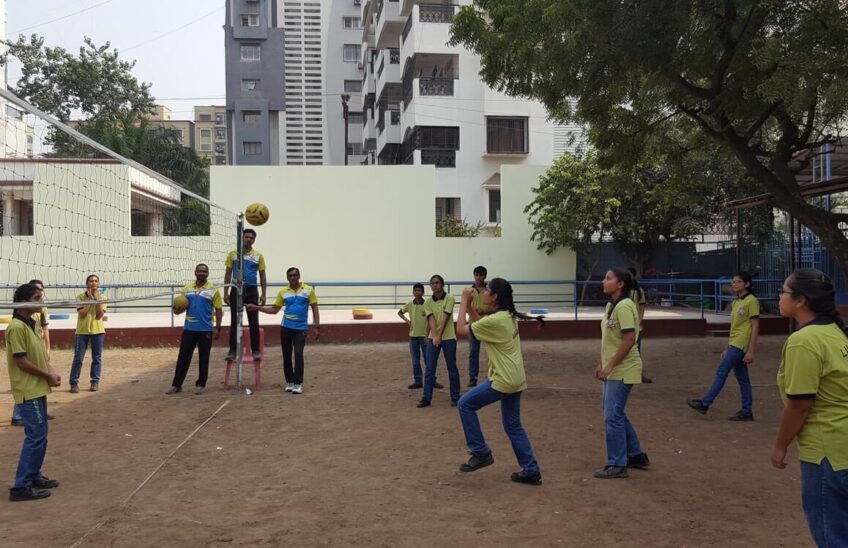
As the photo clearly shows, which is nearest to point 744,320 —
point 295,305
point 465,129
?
point 295,305

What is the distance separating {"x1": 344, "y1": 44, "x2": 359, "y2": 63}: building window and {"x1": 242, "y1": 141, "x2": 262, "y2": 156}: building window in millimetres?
9631

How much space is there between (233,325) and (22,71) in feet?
103

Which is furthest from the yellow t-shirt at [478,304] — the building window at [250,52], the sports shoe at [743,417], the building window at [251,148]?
the building window at [250,52]

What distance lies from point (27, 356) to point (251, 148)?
1768 inches

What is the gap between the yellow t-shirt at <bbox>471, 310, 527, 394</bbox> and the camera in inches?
217

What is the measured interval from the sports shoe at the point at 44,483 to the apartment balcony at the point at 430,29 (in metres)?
26.6

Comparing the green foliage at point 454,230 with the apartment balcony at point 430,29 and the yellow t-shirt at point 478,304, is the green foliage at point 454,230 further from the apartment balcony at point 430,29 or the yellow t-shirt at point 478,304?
the yellow t-shirt at point 478,304

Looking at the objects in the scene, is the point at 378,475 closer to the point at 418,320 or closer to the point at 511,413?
the point at 511,413

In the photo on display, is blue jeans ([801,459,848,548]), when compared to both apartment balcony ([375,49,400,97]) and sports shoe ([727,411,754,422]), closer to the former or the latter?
sports shoe ([727,411,754,422])

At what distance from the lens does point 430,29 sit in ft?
99.1

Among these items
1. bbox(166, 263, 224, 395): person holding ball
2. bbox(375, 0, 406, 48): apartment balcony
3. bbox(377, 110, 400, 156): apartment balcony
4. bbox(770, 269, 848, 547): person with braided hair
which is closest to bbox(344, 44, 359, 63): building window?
bbox(375, 0, 406, 48): apartment balcony

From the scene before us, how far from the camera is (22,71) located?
35125 mm

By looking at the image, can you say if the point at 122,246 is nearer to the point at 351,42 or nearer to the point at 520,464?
the point at 520,464

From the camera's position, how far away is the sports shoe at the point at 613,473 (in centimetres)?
571
